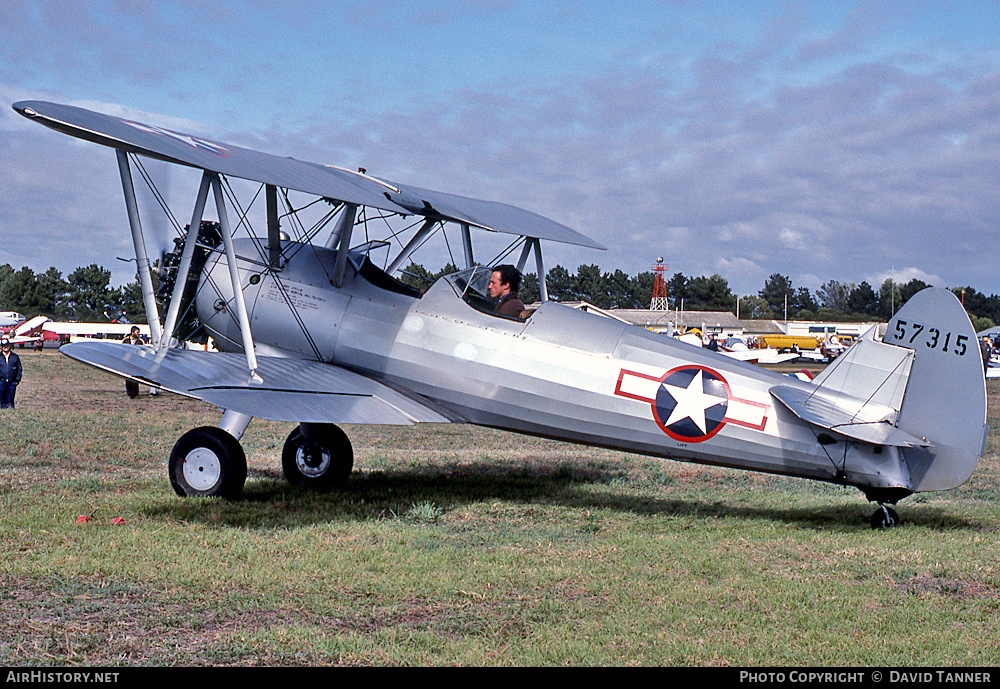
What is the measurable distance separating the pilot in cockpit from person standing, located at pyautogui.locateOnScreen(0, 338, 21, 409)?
43.0 ft

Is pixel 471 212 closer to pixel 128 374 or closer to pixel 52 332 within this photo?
pixel 128 374

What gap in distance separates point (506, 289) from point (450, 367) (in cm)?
89

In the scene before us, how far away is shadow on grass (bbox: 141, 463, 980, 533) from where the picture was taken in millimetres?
6922

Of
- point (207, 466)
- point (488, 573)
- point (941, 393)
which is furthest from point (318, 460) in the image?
point (941, 393)

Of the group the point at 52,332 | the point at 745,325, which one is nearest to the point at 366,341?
the point at 52,332

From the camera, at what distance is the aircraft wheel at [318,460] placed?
8680 millimetres

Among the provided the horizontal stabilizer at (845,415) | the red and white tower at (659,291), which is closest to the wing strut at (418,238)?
the horizontal stabilizer at (845,415)

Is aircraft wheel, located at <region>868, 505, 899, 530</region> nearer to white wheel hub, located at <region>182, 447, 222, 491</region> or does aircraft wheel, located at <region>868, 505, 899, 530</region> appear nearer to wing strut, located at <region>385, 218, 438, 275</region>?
wing strut, located at <region>385, 218, 438, 275</region>

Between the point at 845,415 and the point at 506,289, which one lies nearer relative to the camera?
the point at 845,415

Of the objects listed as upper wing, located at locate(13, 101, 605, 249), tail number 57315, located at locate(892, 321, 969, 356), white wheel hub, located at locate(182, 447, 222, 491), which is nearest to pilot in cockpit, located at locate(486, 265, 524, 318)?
upper wing, located at locate(13, 101, 605, 249)

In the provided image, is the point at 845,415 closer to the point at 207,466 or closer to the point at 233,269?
the point at 233,269

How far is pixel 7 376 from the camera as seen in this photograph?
56.2 feet

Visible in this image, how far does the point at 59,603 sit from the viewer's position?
4555 mm

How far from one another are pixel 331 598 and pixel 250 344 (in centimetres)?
315
